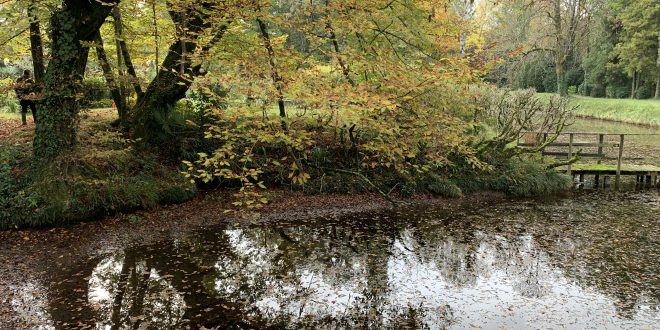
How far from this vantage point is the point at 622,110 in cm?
3175

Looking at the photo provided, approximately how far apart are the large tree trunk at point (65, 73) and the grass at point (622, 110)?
26016 mm

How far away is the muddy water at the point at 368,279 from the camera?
594 cm

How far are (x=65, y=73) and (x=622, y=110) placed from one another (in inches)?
1313

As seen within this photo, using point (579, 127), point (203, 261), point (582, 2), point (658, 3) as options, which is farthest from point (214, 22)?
point (658, 3)

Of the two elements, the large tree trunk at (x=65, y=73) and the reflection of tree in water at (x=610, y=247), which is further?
the large tree trunk at (x=65, y=73)

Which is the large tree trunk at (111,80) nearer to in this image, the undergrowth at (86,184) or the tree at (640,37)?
the undergrowth at (86,184)

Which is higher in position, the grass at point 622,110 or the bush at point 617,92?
the bush at point 617,92

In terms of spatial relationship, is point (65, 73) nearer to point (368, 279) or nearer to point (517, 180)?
point (368, 279)

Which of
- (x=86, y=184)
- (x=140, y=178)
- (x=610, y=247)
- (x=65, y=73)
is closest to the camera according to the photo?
(x=610, y=247)

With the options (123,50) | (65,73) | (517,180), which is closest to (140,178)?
(65,73)

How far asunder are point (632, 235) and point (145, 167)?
10.5 m

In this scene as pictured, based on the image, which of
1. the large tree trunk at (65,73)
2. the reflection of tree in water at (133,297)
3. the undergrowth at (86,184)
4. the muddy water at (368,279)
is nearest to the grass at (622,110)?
the muddy water at (368,279)

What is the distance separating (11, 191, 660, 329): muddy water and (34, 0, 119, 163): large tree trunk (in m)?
3.09

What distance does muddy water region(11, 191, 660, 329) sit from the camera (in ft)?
19.5
